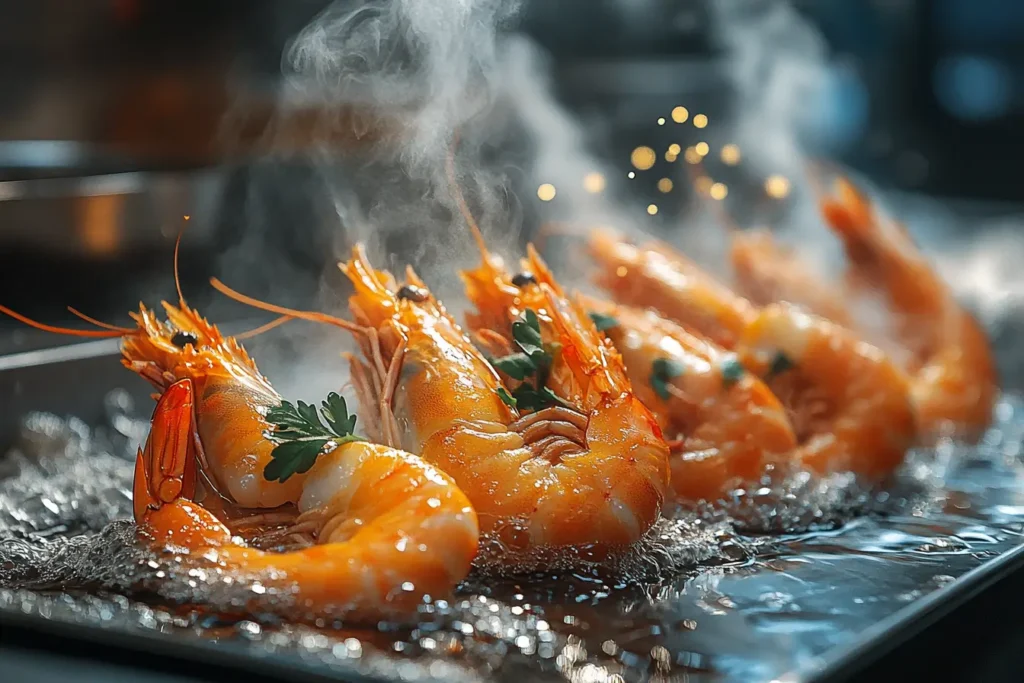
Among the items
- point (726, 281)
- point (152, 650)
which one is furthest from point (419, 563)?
point (726, 281)

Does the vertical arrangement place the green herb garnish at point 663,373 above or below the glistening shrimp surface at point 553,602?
above

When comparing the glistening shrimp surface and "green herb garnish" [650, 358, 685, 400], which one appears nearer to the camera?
the glistening shrimp surface

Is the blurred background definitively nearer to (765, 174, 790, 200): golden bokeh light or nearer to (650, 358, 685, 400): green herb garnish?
(765, 174, 790, 200): golden bokeh light

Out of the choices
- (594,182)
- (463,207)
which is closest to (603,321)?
(463,207)

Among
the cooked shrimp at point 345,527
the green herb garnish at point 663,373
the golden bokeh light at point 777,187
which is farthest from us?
the golden bokeh light at point 777,187

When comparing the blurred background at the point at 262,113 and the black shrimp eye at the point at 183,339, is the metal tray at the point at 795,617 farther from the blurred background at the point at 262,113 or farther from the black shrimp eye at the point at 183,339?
the blurred background at the point at 262,113

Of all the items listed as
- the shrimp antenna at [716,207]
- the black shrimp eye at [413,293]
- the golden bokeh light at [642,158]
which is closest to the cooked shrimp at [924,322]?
the shrimp antenna at [716,207]

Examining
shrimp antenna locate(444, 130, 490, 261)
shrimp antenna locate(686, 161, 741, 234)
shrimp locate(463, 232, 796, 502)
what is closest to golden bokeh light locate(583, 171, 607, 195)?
shrimp antenna locate(686, 161, 741, 234)
